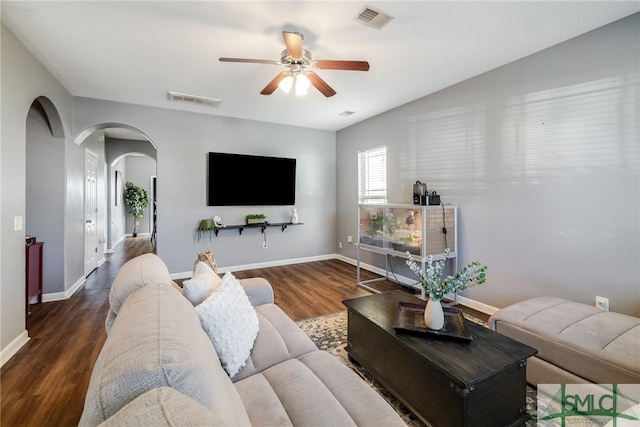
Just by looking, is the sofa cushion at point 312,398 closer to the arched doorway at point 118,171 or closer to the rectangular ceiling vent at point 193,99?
the rectangular ceiling vent at point 193,99

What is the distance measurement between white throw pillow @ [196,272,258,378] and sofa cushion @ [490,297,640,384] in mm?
1792

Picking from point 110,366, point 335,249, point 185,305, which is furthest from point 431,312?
point 335,249

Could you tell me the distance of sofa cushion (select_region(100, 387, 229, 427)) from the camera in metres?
0.51

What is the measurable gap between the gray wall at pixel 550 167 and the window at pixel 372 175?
3.00 ft

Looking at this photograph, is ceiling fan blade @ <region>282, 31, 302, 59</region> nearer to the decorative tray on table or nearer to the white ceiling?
the white ceiling

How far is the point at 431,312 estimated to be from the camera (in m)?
1.64

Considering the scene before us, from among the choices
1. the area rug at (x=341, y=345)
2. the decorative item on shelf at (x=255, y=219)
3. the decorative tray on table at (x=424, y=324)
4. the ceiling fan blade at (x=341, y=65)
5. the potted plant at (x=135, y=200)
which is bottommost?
the area rug at (x=341, y=345)

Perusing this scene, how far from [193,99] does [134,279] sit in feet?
11.0

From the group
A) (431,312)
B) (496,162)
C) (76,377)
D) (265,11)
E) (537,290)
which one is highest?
(265,11)

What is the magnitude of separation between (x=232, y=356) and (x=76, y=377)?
63.3 inches

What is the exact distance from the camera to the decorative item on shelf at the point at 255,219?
4852 millimetres

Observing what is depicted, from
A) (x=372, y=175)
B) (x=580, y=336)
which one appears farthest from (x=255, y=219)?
(x=580, y=336)

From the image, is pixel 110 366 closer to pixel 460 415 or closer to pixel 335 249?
pixel 460 415

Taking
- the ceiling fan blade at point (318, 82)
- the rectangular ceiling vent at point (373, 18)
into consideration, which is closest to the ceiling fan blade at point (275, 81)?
the ceiling fan blade at point (318, 82)
